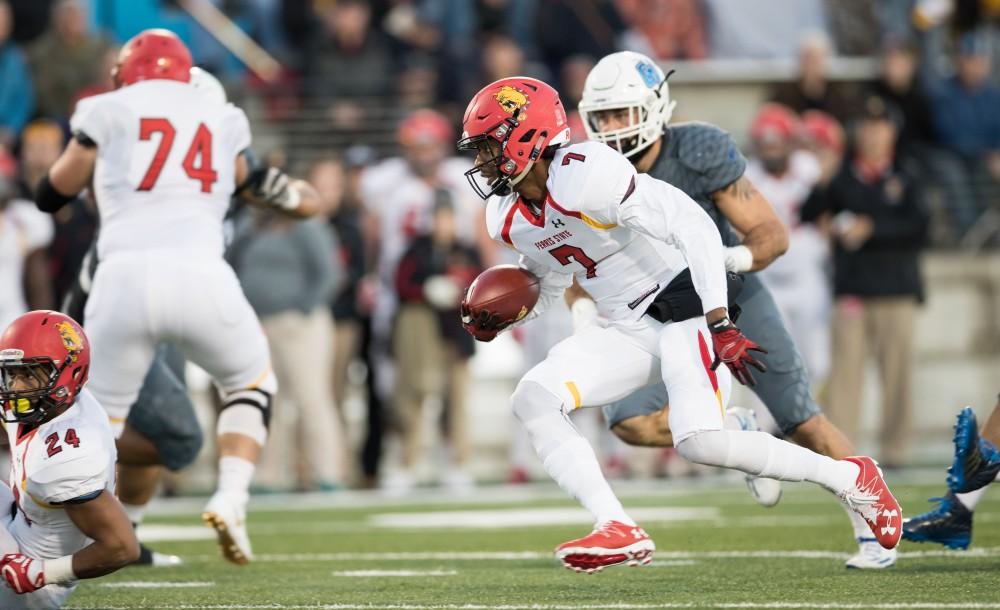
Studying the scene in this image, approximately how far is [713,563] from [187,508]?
4.33 meters

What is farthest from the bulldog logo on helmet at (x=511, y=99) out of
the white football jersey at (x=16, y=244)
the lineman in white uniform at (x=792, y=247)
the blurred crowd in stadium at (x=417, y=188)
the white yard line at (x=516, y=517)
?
the lineman in white uniform at (x=792, y=247)

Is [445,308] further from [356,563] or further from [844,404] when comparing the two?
[356,563]

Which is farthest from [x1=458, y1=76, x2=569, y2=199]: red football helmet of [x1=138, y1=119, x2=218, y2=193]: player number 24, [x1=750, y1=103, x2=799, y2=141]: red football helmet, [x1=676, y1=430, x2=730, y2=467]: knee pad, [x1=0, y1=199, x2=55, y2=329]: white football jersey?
[x1=750, y1=103, x2=799, y2=141]: red football helmet

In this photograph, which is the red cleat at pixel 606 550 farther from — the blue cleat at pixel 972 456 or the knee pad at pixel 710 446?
the blue cleat at pixel 972 456

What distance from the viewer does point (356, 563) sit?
6316mm

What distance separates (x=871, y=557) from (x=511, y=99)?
186cm

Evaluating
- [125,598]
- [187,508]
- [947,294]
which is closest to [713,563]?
[125,598]

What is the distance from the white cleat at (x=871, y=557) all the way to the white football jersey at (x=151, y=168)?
244 cm

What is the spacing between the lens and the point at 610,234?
5.22 m

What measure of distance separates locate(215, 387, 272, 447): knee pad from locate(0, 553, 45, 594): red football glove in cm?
152

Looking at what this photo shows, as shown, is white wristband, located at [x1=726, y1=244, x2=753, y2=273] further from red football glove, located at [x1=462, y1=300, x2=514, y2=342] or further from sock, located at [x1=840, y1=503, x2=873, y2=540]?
sock, located at [x1=840, y1=503, x2=873, y2=540]

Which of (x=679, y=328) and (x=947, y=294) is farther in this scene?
(x=947, y=294)

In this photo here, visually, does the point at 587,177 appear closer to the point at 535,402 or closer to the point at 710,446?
the point at 535,402

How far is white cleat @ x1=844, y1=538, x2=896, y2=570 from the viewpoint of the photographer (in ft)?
17.9
